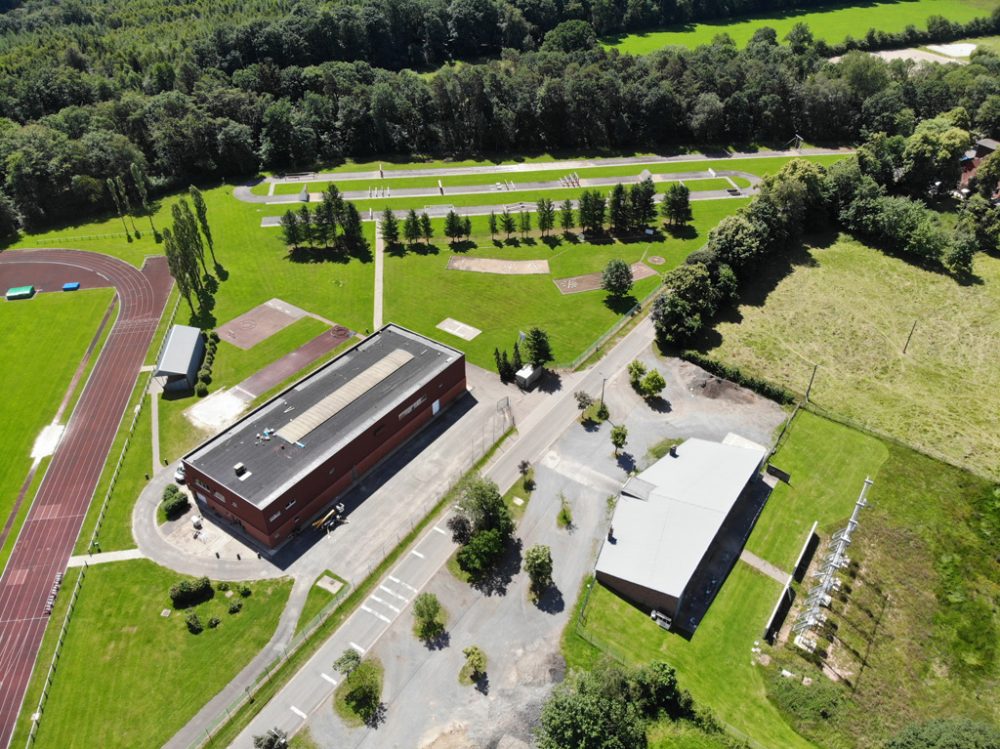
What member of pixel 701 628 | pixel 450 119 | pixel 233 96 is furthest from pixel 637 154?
pixel 701 628

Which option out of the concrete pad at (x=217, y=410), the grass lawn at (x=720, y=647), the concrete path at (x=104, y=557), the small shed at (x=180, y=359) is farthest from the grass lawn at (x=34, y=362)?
the grass lawn at (x=720, y=647)

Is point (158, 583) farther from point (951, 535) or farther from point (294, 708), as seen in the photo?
point (951, 535)

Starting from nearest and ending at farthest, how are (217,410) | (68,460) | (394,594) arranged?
(394,594)
(68,460)
(217,410)

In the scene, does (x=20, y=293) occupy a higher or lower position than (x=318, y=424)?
higher

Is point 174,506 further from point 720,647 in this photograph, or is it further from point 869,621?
point 869,621

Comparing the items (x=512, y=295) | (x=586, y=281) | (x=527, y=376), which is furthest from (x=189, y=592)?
(x=586, y=281)

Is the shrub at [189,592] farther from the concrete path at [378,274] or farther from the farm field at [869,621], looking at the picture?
the concrete path at [378,274]

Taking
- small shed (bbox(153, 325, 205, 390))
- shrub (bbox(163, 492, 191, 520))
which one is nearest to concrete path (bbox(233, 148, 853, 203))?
small shed (bbox(153, 325, 205, 390))
